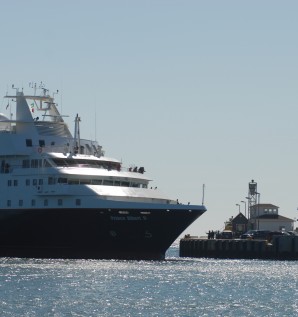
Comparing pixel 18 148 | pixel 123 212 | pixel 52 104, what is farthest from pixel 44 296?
pixel 52 104

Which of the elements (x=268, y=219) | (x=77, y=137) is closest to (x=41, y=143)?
(x=77, y=137)

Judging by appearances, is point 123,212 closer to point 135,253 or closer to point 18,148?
point 135,253

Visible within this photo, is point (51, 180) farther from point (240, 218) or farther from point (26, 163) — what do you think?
point (240, 218)

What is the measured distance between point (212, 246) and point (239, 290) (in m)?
47.3

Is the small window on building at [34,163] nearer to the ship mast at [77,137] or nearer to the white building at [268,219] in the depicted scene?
the ship mast at [77,137]

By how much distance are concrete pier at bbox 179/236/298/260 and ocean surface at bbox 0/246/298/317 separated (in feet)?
45.2

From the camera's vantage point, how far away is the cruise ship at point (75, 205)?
296 ft

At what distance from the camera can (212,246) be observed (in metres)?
119

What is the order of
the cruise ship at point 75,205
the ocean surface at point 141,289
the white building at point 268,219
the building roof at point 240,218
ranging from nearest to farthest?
the ocean surface at point 141,289 → the cruise ship at point 75,205 → the white building at point 268,219 → the building roof at point 240,218

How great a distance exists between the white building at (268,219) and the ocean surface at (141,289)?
204 ft

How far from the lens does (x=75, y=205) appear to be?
9088 centimetres

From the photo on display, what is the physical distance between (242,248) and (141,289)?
150ft

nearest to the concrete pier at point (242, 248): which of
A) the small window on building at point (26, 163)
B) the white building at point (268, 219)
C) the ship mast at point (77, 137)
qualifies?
the ship mast at point (77, 137)

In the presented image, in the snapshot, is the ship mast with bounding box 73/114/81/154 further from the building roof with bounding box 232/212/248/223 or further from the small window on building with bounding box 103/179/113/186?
the building roof with bounding box 232/212/248/223
